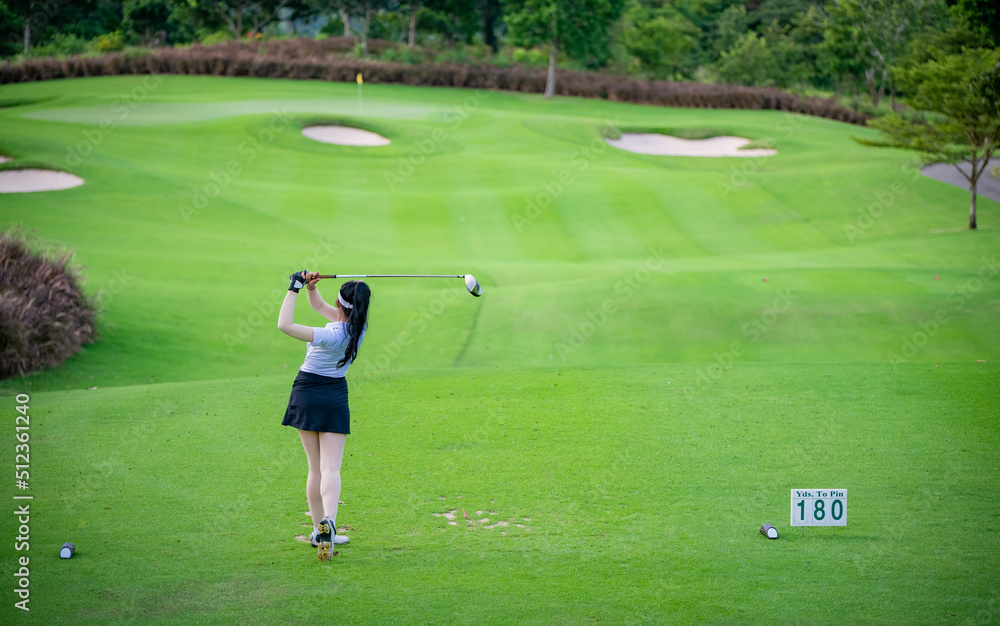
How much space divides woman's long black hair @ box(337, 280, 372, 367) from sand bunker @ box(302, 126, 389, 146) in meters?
27.6

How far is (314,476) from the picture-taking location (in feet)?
22.0

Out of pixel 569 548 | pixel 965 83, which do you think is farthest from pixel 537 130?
pixel 569 548

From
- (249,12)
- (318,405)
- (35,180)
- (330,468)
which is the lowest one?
(35,180)

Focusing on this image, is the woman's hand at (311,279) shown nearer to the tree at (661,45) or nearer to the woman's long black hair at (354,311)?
the woman's long black hair at (354,311)

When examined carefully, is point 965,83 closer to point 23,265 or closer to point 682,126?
point 682,126

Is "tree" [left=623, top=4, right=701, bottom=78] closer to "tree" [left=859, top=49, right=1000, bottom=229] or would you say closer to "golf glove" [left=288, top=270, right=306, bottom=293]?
"tree" [left=859, top=49, right=1000, bottom=229]

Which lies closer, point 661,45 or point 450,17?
point 661,45

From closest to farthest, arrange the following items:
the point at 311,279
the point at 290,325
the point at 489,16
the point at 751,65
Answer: the point at 290,325 < the point at 311,279 < the point at 751,65 < the point at 489,16

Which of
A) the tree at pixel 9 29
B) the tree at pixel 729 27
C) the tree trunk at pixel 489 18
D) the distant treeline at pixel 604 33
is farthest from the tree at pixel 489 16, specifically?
the tree at pixel 9 29

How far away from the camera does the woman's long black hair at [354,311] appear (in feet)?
21.6

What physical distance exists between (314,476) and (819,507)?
3.90 m

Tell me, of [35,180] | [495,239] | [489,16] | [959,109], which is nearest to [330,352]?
Answer: [495,239]

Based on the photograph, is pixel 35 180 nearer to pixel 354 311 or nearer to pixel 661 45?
pixel 354 311

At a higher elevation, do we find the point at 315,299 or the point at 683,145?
the point at 315,299
